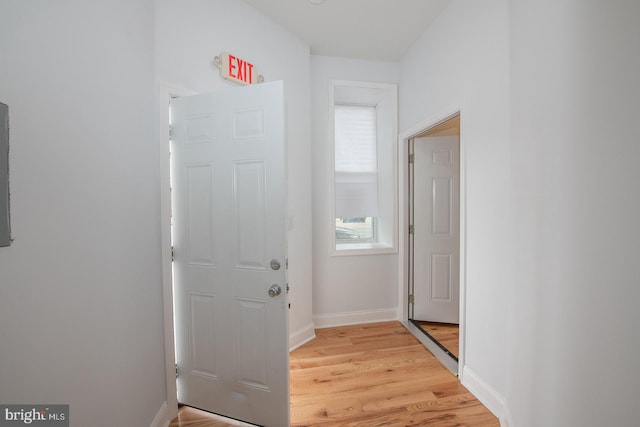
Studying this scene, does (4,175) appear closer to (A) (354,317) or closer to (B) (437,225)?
(A) (354,317)

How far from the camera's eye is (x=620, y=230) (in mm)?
757

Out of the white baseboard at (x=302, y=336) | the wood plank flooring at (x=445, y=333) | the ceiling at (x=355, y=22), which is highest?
the ceiling at (x=355, y=22)

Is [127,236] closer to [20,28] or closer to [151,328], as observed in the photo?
[151,328]

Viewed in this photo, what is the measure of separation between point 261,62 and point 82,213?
1.82 meters

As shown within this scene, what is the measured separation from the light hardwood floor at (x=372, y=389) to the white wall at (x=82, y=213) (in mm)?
777

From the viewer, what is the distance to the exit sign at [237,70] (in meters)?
1.92

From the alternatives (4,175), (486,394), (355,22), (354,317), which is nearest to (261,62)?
(355,22)

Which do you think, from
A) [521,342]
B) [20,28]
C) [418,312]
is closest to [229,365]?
[521,342]

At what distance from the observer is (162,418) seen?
1.58 m

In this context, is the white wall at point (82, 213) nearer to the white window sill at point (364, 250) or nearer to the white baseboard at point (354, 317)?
the white baseboard at point (354, 317)

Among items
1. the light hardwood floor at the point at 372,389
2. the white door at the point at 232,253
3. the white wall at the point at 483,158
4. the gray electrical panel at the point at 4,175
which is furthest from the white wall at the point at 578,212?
the gray electrical panel at the point at 4,175

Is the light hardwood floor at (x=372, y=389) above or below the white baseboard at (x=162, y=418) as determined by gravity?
below

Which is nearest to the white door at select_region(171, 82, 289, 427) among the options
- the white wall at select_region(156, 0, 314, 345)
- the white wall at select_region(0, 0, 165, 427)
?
the white wall at select_region(0, 0, 165, 427)

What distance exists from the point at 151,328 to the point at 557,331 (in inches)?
78.4
